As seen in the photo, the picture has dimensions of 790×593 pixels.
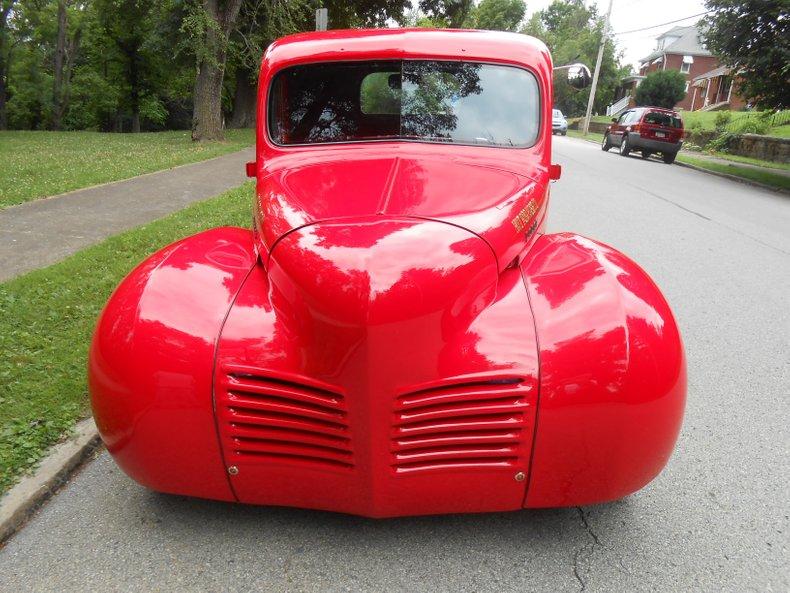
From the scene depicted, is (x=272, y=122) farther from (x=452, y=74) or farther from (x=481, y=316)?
(x=481, y=316)

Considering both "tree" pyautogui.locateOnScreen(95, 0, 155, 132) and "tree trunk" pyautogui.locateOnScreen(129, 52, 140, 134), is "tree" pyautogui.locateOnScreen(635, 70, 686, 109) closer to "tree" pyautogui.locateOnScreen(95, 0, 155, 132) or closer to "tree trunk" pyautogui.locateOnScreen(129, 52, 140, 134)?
"tree" pyautogui.locateOnScreen(95, 0, 155, 132)

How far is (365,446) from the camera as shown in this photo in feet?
6.59

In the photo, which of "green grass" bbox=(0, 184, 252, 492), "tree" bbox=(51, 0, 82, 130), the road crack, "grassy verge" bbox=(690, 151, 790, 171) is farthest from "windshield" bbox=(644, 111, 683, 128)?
"tree" bbox=(51, 0, 82, 130)

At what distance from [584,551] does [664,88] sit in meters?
45.5

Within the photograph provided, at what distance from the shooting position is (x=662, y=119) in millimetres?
20812

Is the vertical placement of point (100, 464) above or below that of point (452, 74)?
below

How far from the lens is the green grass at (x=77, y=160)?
351 inches

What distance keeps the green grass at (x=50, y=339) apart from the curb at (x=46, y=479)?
60mm

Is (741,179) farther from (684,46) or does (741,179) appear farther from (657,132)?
(684,46)

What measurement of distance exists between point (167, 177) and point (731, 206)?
1036 centimetres

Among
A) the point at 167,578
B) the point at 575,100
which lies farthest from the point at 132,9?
the point at 575,100

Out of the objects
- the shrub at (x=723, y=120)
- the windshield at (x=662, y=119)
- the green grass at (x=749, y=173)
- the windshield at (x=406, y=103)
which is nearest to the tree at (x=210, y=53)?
the windshield at (x=406, y=103)

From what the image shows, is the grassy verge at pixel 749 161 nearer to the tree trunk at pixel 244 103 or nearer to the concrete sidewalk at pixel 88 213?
the concrete sidewalk at pixel 88 213

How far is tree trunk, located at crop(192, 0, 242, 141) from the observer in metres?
15.9
